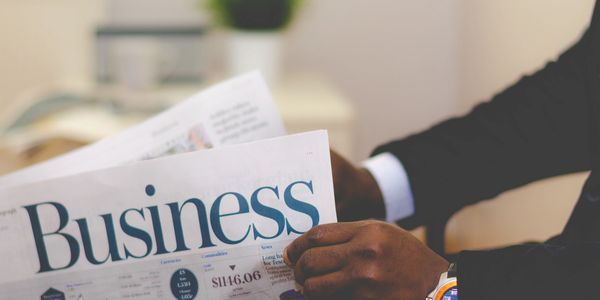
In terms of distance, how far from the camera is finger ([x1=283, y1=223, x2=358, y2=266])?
529mm

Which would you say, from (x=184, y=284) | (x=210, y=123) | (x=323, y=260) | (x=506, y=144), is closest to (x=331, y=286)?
(x=323, y=260)

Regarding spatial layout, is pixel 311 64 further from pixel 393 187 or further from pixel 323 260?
pixel 323 260

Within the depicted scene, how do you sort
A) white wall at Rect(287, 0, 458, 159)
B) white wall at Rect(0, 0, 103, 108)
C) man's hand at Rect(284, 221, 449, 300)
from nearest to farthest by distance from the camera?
1. man's hand at Rect(284, 221, 449, 300)
2. white wall at Rect(0, 0, 103, 108)
3. white wall at Rect(287, 0, 458, 159)

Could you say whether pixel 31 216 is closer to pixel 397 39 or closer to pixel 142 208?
pixel 142 208

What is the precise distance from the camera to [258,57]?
5.61 feet

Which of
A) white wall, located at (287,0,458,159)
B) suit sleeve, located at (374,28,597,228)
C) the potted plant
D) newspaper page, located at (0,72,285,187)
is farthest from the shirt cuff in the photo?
white wall, located at (287,0,458,159)

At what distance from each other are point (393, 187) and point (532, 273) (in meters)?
0.34

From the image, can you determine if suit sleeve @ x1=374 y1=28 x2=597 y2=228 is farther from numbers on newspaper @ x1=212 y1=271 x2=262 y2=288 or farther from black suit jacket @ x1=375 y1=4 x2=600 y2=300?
numbers on newspaper @ x1=212 y1=271 x2=262 y2=288

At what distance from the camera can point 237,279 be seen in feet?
1.93

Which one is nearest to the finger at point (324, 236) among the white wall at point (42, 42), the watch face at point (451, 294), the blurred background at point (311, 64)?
the watch face at point (451, 294)

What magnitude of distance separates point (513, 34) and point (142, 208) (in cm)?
116

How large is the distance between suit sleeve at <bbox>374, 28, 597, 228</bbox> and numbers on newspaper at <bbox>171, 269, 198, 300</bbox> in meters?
0.38

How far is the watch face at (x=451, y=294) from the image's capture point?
0.56 meters

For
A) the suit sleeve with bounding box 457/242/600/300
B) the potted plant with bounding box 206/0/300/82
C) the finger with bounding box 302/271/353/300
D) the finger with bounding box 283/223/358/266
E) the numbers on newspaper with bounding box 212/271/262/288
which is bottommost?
the suit sleeve with bounding box 457/242/600/300
